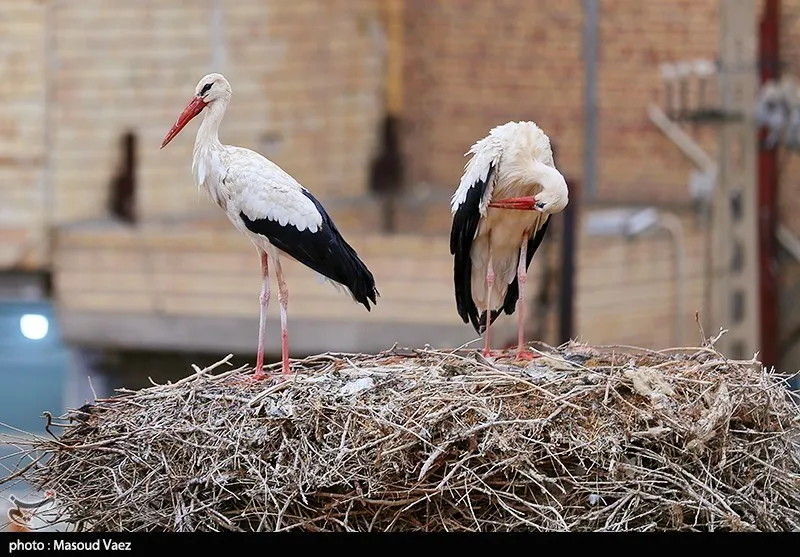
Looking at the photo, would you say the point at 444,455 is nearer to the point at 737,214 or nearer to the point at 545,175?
the point at 545,175

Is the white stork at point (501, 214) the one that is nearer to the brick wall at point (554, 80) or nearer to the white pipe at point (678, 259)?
the white pipe at point (678, 259)

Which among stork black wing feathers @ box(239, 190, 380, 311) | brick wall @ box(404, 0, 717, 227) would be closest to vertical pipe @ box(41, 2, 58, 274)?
brick wall @ box(404, 0, 717, 227)

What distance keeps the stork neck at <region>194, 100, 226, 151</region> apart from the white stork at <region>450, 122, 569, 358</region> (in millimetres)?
1198

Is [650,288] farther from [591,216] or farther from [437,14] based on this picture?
[437,14]

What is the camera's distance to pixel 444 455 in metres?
7.34

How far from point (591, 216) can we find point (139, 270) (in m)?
5.17

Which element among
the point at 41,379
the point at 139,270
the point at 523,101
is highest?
the point at 523,101

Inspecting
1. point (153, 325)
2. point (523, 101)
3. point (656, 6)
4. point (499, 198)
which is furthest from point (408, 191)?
point (499, 198)

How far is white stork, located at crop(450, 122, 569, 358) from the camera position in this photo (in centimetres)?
840

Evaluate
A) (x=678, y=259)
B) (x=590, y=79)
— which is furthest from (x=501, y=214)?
(x=590, y=79)

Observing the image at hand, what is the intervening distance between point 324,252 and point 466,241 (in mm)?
844

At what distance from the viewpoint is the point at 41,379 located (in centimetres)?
1830

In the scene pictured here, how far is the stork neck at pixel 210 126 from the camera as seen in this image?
840 cm

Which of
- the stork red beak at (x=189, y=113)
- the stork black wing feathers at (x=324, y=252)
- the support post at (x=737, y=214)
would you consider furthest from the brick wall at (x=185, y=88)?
the stork black wing feathers at (x=324, y=252)
